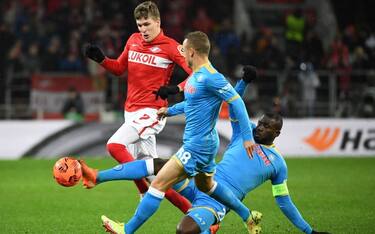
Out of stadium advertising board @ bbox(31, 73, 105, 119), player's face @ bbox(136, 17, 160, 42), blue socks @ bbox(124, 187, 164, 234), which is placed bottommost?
stadium advertising board @ bbox(31, 73, 105, 119)

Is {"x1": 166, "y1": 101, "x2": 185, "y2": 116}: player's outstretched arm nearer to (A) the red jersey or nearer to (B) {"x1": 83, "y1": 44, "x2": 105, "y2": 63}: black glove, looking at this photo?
(A) the red jersey

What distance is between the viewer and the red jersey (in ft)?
29.6

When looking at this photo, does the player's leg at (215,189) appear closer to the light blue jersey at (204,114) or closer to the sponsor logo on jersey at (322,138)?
the light blue jersey at (204,114)

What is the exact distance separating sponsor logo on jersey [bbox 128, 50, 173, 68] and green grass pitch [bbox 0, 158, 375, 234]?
1.87 metres

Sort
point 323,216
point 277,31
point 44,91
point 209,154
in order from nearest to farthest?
point 209,154 → point 323,216 → point 44,91 → point 277,31

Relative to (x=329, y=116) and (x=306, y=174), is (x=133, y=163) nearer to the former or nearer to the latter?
(x=306, y=174)

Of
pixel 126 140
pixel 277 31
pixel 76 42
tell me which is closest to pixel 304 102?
pixel 277 31

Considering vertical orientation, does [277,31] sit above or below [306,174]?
above

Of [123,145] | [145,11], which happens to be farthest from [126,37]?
[123,145]

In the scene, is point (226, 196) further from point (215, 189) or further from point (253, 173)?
point (253, 173)

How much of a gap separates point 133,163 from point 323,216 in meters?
3.05

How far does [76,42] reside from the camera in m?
20.4

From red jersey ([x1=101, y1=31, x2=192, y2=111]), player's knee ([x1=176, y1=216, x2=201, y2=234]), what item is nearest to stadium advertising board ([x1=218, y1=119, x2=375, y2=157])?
red jersey ([x1=101, y1=31, x2=192, y2=111])

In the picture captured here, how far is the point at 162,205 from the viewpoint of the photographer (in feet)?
37.0
